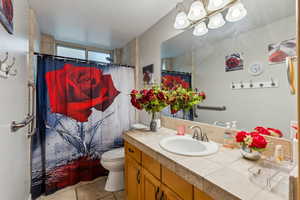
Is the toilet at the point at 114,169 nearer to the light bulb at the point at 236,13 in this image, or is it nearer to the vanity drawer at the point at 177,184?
the vanity drawer at the point at 177,184

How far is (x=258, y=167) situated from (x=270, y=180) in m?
0.13

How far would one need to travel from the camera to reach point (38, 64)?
1664mm

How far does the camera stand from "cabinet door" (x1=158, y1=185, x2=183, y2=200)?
0.83 m

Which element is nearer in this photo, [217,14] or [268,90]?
[268,90]

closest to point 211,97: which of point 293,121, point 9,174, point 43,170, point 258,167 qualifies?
point 293,121

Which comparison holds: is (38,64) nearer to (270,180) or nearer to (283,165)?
(270,180)

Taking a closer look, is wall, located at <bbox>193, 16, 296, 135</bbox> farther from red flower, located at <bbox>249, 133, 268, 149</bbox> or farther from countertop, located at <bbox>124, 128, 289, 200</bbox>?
countertop, located at <bbox>124, 128, 289, 200</bbox>

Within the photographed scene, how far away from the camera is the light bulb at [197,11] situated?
51.5 inches

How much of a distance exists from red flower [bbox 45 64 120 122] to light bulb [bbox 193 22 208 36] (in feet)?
4.52

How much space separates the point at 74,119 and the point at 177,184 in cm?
160

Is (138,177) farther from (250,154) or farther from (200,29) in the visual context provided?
(200,29)

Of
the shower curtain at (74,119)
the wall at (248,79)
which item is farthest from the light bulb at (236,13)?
the shower curtain at (74,119)

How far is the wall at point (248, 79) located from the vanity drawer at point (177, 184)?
2.24ft

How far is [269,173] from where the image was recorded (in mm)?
703
